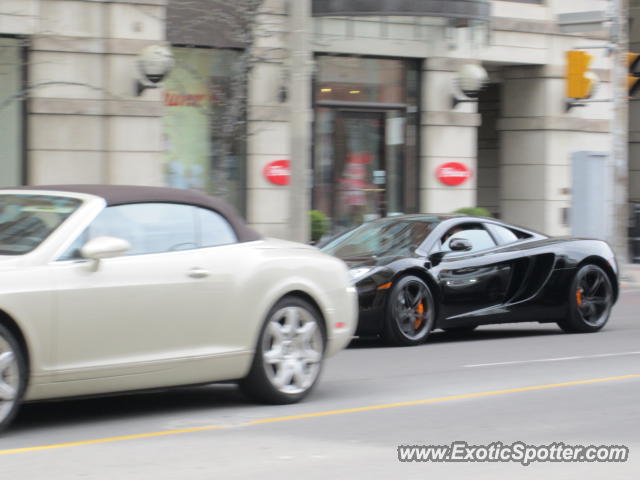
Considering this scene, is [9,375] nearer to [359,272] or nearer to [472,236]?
[359,272]

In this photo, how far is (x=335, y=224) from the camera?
22.5m

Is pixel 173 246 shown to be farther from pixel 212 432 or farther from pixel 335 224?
pixel 335 224

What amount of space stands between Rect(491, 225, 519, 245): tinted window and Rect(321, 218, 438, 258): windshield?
2.46 feet

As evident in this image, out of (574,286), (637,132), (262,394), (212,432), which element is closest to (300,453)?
A: (212,432)

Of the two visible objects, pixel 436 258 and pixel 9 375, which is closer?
pixel 9 375

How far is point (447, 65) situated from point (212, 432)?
17.1m

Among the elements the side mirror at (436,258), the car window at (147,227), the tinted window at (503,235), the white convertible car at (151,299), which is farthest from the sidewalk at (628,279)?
the car window at (147,227)

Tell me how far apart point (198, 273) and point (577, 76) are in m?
16.9

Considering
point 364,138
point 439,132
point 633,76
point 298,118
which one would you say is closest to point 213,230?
point 298,118

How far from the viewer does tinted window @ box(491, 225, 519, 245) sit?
12.9 metres

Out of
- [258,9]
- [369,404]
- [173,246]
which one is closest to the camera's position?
[173,246]

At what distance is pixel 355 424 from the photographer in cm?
741

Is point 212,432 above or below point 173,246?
below

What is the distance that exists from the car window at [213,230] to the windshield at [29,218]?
2.94ft
